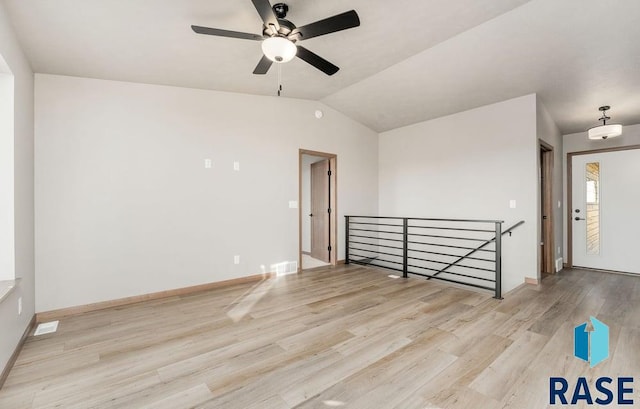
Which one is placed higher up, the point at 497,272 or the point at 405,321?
the point at 497,272

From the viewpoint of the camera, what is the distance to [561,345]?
2.29 m

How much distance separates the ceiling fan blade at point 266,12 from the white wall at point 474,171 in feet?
12.2

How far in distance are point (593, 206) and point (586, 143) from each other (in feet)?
3.84

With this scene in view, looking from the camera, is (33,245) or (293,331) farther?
(33,245)

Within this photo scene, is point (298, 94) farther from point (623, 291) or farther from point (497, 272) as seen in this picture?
point (623, 291)

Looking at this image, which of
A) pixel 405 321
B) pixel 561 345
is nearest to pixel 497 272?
pixel 561 345

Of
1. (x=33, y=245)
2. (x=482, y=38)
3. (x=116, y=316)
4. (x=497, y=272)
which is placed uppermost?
(x=482, y=38)

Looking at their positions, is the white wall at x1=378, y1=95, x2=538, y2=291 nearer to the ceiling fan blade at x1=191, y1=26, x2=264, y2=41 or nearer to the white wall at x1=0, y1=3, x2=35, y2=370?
the ceiling fan blade at x1=191, y1=26, x2=264, y2=41

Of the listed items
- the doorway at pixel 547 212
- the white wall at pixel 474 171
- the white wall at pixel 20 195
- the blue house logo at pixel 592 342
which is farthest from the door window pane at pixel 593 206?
the white wall at pixel 20 195

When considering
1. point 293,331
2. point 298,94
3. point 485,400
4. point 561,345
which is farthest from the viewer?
point 298,94

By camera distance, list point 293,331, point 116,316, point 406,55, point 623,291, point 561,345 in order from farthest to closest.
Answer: point 623,291 < point 406,55 < point 116,316 < point 293,331 < point 561,345

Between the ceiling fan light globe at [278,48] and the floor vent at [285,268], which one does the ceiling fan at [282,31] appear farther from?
the floor vent at [285,268]

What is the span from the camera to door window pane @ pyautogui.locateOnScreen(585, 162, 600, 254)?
5.04 meters

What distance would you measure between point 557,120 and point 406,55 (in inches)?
130
